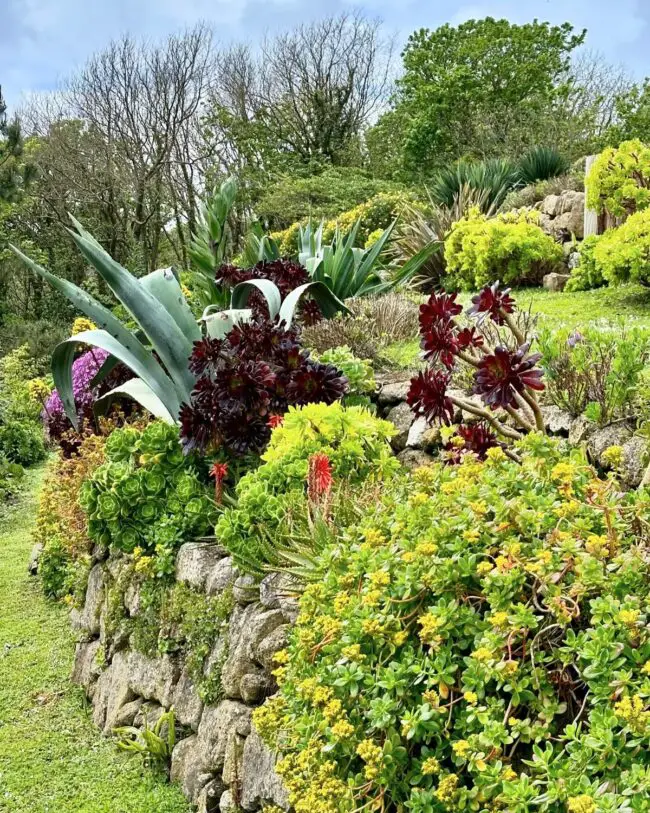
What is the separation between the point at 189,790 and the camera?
2.99 metres

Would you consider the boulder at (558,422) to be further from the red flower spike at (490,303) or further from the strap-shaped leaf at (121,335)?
the strap-shaped leaf at (121,335)

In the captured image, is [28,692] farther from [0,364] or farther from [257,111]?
[257,111]

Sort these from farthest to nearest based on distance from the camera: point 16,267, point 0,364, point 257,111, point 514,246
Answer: point 257,111 < point 16,267 < point 0,364 < point 514,246

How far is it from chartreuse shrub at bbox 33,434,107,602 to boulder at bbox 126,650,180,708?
102 centimetres

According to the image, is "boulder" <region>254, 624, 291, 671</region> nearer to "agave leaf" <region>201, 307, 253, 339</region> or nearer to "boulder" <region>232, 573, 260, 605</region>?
"boulder" <region>232, 573, 260, 605</region>

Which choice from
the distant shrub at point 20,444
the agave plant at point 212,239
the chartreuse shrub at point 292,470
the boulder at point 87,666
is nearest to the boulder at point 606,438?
the chartreuse shrub at point 292,470

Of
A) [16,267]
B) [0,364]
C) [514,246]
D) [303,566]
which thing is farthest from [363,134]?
[303,566]

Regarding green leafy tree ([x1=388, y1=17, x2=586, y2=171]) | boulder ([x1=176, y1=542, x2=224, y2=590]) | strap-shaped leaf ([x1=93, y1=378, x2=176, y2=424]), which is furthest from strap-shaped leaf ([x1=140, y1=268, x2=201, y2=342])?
green leafy tree ([x1=388, y1=17, x2=586, y2=171])

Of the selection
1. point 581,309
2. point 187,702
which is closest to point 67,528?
point 187,702

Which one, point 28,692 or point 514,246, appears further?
point 514,246

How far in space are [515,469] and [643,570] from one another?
49 cm

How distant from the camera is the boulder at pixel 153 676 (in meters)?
3.38

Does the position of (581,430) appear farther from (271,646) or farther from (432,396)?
(271,646)

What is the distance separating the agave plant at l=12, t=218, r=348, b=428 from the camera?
4379mm
